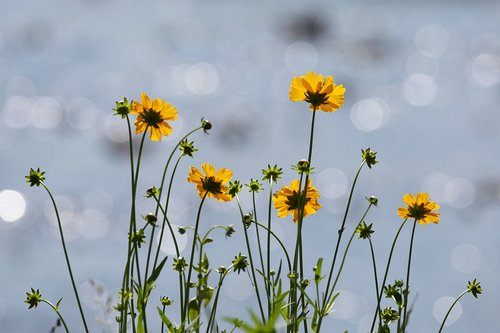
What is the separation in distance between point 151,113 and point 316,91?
0.23 meters

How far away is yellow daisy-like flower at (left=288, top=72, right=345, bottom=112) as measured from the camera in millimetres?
1120

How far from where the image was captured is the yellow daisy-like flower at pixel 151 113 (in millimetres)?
1087

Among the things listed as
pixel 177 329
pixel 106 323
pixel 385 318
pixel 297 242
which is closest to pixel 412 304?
pixel 385 318

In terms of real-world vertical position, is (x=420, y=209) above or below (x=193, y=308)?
above

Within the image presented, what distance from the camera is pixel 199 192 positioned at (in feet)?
3.63

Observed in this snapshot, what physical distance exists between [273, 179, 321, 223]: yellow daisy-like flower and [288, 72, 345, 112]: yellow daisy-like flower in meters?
0.11

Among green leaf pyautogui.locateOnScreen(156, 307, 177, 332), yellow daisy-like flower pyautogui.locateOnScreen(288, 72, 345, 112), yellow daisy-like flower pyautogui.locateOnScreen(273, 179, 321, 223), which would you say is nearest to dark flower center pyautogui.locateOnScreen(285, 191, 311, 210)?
yellow daisy-like flower pyautogui.locateOnScreen(273, 179, 321, 223)

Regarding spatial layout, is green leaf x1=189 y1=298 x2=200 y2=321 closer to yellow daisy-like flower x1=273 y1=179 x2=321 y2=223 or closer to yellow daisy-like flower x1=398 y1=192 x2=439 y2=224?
yellow daisy-like flower x1=273 y1=179 x2=321 y2=223

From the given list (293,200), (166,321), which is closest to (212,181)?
(293,200)

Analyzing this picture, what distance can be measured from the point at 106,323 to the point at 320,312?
32cm

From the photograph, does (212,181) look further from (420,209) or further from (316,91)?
(420,209)

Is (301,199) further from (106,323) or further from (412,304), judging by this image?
(106,323)

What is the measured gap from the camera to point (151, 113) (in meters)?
1.09

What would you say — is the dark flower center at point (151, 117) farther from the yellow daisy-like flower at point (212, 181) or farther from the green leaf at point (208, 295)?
the green leaf at point (208, 295)
